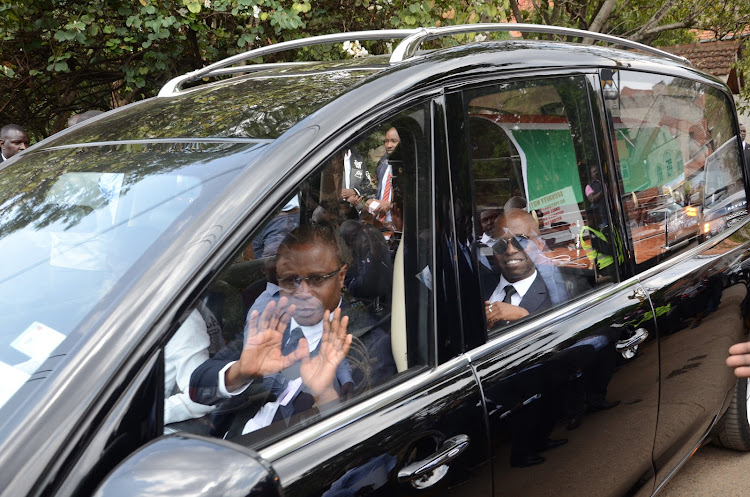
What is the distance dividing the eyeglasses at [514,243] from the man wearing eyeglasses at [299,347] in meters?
0.50

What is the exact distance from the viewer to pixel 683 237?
9.75 ft

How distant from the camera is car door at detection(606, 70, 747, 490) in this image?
261 cm

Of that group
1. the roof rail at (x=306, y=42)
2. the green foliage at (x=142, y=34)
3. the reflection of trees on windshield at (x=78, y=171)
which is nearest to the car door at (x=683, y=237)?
the roof rail at (x=306, y=42)

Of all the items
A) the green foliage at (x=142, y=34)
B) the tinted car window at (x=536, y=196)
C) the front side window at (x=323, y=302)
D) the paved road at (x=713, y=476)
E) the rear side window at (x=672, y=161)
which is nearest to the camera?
the front side window at (x=323, y=302)

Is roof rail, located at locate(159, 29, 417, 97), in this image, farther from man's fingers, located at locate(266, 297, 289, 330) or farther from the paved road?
the paved road

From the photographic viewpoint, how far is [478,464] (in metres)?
1.76

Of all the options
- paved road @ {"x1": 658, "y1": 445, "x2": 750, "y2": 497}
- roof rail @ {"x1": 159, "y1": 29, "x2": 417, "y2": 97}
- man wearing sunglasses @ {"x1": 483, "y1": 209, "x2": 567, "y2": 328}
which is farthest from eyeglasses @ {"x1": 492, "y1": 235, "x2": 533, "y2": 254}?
paved road @ {"x1": 658, "y1": 445, "x2": 750, "y2": 497}

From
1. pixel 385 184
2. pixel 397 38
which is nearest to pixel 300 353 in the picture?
pixel 385 184

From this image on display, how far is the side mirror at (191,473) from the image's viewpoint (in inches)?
41.3

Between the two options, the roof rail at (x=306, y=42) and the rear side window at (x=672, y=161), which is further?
the rear side window at (x=672, y=161)

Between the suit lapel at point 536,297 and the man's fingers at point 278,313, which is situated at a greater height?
the man's fingers at point 278,313

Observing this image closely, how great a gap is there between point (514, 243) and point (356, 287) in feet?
1.99

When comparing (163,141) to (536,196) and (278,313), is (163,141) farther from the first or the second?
(536,196)

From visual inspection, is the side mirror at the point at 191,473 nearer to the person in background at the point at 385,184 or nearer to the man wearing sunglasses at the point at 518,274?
the person in background at the point at 385,184
